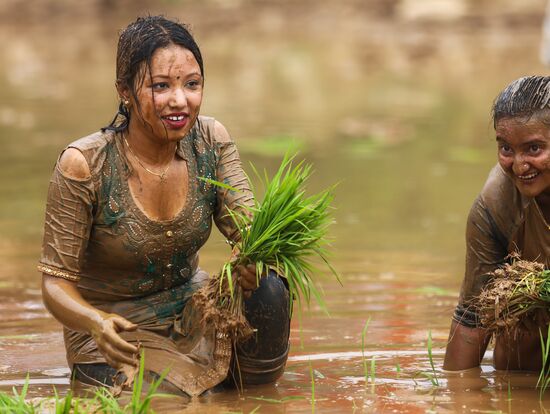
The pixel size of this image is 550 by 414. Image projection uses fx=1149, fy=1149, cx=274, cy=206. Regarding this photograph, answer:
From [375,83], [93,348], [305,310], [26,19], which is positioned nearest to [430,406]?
[93,348]

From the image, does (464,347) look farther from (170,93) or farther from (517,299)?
(170,93)

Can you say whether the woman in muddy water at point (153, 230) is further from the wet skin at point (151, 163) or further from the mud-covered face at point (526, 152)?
the mud-covered face at point (526, 152)

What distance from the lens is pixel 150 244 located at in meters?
4.54

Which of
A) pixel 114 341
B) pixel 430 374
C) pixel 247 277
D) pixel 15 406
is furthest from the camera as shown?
pixel 430 374

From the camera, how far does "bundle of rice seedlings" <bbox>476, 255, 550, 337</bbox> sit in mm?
4230

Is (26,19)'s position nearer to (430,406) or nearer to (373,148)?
(373,148)

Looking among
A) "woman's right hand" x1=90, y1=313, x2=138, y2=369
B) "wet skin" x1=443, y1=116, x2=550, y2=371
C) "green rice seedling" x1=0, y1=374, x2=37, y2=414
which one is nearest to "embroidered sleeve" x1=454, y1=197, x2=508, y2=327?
"wet skin" x1=443, y1=116, x2=550, y2=371

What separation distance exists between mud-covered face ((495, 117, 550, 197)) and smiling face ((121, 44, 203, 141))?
46.1 inches

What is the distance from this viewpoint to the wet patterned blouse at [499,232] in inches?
176

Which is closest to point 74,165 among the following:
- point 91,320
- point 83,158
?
point 83,158

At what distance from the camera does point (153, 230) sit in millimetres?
4531

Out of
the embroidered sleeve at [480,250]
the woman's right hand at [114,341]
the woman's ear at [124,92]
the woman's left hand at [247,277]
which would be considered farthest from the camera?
the embroidered sleeve at [480,250]

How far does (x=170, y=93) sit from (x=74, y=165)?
1.52ft

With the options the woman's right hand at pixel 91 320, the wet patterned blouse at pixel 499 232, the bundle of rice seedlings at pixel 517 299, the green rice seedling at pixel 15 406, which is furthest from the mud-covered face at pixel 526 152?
the green rice seedling at pixel 15 406
